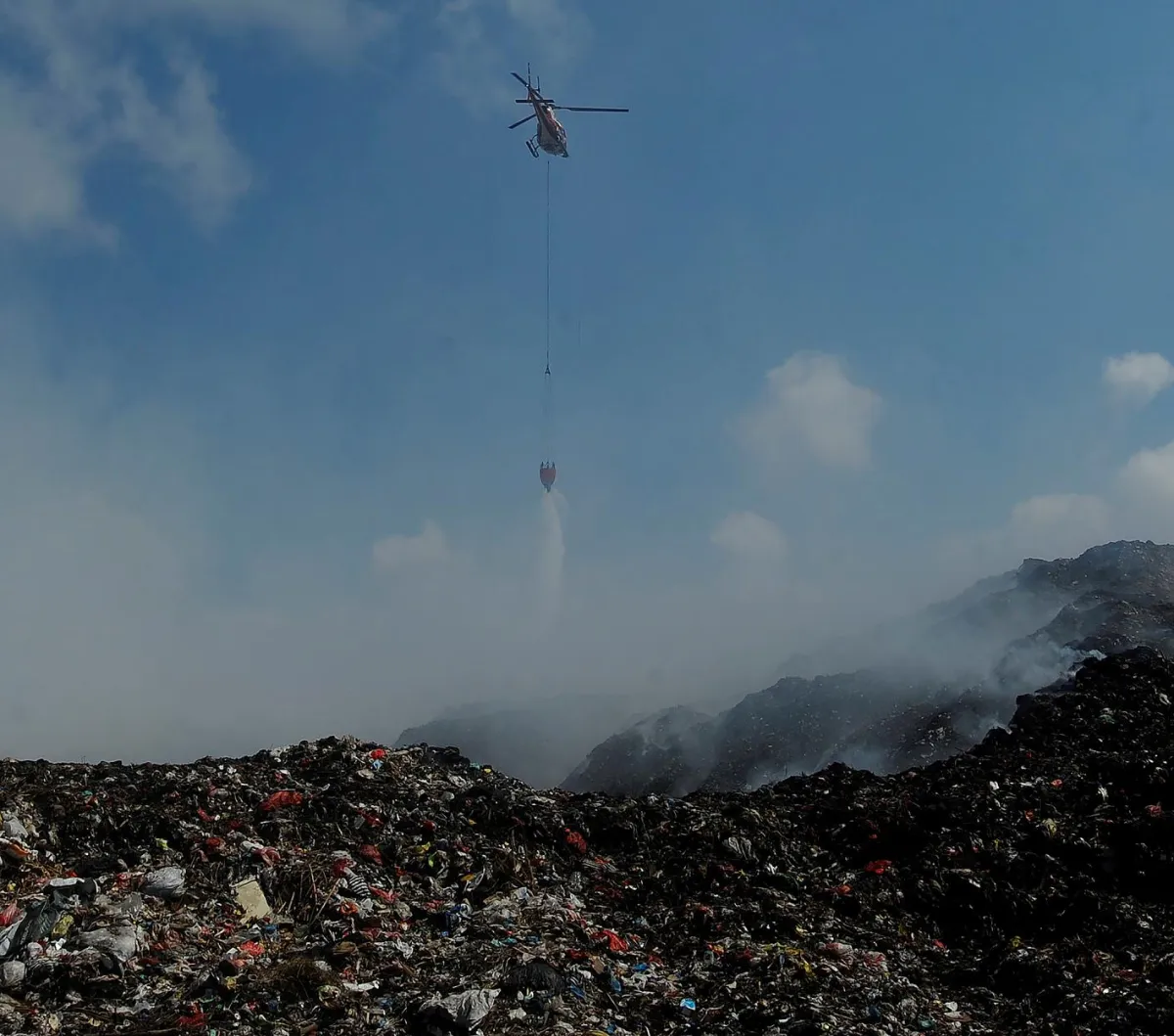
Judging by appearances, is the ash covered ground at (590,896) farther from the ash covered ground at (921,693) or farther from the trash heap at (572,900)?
the ash covered ground at (921,693)

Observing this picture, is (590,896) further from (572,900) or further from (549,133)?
(549,133)

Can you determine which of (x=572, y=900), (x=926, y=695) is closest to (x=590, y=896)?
(x=572, y=900)

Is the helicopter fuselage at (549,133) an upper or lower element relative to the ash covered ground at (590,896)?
upper

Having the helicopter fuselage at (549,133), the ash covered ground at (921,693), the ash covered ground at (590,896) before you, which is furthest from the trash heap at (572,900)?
the helicopter fuselage at (549,133)

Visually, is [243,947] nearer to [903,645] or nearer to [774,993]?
[774,993]

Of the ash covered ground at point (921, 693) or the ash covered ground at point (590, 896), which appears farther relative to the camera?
the ash covered ground at point (921, 693)

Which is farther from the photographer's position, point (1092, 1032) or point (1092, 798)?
point (1092, 798)

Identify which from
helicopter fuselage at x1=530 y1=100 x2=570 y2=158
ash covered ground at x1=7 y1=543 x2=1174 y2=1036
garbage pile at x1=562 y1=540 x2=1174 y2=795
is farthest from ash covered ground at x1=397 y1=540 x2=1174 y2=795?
helicopter fuselage at x1=530 y1=100 x2=570 y2=158

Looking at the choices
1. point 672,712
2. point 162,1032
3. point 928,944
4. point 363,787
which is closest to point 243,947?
point 162,1032
